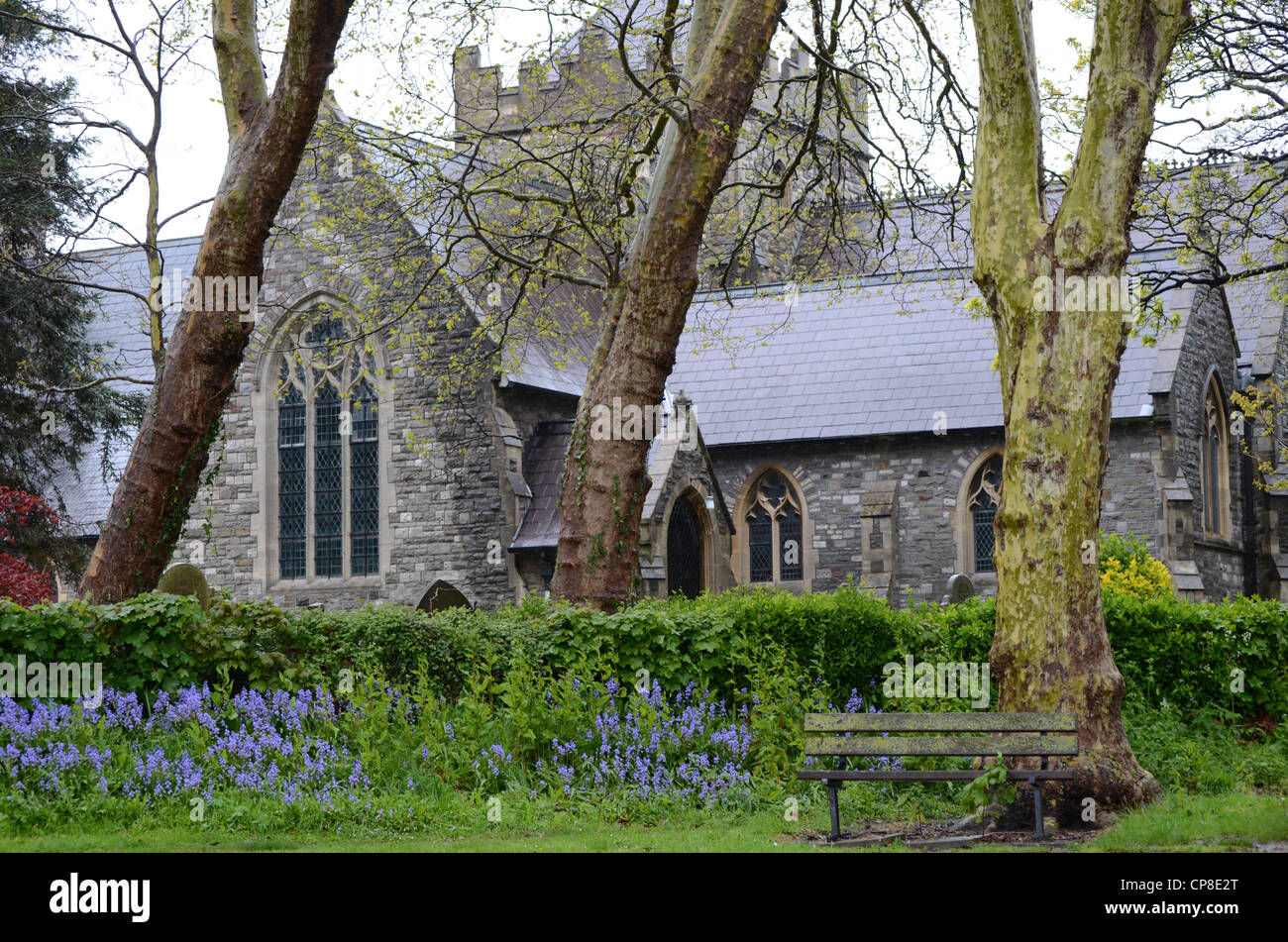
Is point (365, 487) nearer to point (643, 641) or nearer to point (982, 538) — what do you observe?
point (982, 538)

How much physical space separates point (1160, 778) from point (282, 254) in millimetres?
18982

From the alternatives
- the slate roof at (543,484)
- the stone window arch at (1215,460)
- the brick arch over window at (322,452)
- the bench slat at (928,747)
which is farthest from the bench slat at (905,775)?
the stone window arch at (1215,460)

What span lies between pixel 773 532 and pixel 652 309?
1674 cm

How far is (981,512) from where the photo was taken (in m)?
27.2

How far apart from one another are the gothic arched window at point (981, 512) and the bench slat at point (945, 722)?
60.3ft

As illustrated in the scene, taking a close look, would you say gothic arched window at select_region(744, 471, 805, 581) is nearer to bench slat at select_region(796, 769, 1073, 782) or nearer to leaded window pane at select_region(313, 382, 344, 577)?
leaded window pane at select_region(313, 382, 344, 577)

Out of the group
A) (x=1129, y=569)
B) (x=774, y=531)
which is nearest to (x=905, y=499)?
(x=774, y=531)

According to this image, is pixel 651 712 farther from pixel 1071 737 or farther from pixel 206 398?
pixel 206 398

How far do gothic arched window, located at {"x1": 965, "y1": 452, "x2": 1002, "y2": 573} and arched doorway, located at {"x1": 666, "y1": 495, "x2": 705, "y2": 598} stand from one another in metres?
5.86

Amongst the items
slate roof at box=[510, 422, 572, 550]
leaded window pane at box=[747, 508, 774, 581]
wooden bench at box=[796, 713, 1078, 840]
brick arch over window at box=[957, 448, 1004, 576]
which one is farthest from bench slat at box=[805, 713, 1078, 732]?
leaded window pane at box=[747, 508, 774, 581]

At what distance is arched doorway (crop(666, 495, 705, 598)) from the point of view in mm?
23844

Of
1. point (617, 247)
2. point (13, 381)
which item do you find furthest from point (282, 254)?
point (617, 247)

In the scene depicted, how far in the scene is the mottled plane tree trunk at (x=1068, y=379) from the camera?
368 inches

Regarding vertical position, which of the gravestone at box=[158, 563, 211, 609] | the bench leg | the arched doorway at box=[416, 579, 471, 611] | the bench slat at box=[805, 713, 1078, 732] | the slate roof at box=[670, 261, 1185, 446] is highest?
the slate roof at box=[670, 261, 1185, 446]
